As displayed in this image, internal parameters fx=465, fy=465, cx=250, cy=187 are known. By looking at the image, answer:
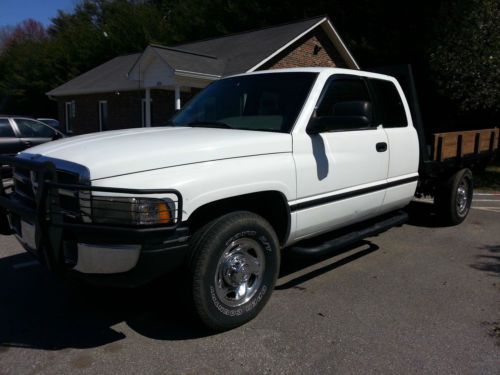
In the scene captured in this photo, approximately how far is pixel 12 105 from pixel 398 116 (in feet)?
151

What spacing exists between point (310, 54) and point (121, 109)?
9.18 meters

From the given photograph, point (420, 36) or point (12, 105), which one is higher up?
point (420, 36)

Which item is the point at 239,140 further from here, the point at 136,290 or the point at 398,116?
the point at 398,116

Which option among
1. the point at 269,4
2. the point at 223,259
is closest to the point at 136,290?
the point at 223,259

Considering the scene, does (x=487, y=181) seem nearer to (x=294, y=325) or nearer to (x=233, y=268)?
(x=294, y=325)

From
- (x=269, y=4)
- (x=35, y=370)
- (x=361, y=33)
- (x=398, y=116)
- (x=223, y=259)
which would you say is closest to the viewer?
(x=35, y=370)

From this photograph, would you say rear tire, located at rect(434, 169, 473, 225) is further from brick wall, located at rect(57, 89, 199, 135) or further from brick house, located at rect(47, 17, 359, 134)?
brick wall, located at rect(57, 89, 199, 135)

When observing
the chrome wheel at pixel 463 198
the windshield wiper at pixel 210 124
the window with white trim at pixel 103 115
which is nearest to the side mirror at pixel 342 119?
the windshield wiper at pixel 210 124

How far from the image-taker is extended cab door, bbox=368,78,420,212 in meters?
4.86

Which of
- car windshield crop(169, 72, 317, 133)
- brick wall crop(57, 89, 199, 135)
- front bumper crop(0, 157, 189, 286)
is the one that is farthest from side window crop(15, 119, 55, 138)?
front bumper crop(0, 157, 189, 286)

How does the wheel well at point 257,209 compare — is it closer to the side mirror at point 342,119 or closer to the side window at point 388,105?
the side mirror at point 342,119

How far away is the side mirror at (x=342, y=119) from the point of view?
377 cm

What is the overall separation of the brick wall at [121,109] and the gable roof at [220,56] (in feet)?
2.47

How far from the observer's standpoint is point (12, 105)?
4372 cm
